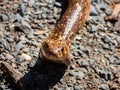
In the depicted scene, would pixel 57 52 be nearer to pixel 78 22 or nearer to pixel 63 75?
pixel 63 75

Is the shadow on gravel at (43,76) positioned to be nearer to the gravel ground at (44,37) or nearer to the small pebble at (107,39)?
the gravel ground at (44,37)

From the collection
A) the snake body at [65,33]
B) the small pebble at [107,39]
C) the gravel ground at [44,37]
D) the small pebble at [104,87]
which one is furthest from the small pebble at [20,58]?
the small pebble at [107,39]

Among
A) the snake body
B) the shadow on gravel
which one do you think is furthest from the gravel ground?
the snake body

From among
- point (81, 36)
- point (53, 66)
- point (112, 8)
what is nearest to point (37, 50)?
point (53, 66)

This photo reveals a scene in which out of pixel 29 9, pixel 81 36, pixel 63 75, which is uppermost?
pixel 29 9

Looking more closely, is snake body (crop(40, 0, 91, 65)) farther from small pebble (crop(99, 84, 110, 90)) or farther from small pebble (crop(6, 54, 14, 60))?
small pebble (crop(99, 84, 110, 90))

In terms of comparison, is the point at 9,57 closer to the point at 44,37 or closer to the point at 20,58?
the point at 20,58
